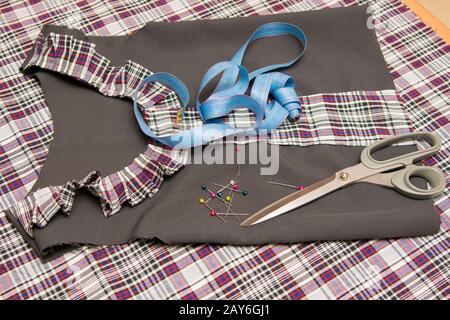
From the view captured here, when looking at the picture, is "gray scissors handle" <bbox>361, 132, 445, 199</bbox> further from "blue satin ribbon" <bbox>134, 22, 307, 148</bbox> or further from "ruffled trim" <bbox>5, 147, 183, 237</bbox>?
"ruffled trim" <bbox>5, 147, 183, 237</bbox>

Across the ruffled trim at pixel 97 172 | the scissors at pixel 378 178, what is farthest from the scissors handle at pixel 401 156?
the ruffled trim at pixel 97 172

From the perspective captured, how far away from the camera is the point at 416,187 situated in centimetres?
98

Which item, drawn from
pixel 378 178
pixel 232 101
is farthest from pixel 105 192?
pixel 378 178

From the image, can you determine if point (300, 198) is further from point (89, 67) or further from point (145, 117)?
point (89, 67)

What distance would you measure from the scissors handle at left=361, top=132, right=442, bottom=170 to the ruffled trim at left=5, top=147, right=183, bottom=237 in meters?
0.35

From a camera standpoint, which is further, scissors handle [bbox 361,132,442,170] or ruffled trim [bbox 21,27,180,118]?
ruffled trim [bbox 21,27,180,118]

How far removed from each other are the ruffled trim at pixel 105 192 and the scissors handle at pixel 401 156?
0.35 m

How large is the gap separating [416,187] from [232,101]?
379 millimetres

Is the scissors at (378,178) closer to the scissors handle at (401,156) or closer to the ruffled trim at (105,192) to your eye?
the scissors handle at (401,156)

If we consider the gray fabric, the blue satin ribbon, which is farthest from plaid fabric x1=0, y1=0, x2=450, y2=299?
the blue satin ribbon

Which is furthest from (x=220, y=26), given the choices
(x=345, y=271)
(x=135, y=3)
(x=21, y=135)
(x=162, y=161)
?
(x=345, y=271)

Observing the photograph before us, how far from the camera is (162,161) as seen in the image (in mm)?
1005

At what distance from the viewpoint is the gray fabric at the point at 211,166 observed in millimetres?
951

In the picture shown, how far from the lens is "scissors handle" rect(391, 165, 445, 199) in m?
0.94
